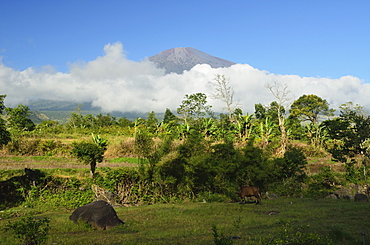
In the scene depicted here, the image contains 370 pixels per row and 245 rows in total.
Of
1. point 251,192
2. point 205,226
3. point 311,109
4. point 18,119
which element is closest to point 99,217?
point 205,226

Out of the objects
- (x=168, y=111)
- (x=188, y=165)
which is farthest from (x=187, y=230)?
(x=168, y=111)

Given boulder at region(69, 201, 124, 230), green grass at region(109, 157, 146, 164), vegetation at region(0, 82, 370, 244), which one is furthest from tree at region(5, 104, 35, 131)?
boulder at region(69, 201, 124, 230)

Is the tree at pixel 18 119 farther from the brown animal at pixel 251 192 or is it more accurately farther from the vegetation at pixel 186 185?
the brown animal at pixel 251 192

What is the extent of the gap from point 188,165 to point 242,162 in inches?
126

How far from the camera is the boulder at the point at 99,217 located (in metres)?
10.0

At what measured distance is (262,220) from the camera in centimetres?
1025

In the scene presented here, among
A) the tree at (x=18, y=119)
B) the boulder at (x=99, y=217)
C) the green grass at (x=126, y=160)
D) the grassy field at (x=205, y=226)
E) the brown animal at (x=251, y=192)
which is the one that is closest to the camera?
the grassy field at (x=205, y=226)

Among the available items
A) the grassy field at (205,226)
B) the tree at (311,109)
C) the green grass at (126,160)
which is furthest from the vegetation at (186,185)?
the tree at (311,109)

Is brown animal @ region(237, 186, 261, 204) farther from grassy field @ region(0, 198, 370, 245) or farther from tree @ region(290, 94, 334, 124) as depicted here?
tree @ region(290, 94, 334, 124)

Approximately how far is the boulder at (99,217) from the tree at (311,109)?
5539 cm

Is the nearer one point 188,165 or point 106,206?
point 106,206

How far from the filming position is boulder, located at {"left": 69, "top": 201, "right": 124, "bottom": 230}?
1002 centimetres

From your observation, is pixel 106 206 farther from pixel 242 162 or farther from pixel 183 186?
pixel 242 162

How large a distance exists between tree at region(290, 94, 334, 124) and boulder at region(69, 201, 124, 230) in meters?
55.4
